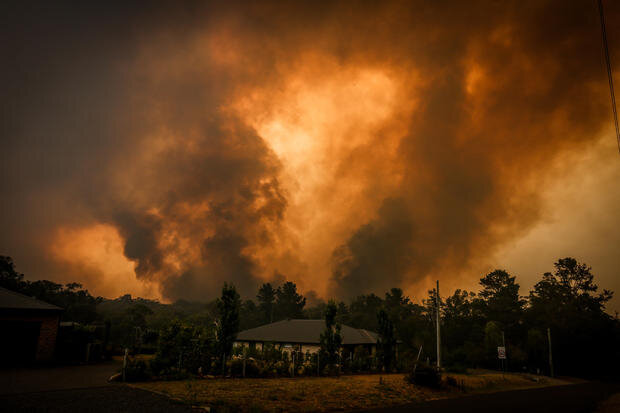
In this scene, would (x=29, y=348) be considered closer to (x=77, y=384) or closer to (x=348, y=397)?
(x=77, y=384)

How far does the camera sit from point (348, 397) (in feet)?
59.7

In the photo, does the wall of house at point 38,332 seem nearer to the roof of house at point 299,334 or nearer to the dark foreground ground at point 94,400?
the dark foreground ground at point 94,400

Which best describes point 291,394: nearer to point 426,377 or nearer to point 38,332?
point 426,377

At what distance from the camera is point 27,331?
2642cm

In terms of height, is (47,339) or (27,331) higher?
(27,331)

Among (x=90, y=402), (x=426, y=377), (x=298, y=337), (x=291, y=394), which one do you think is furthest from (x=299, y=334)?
(x=90, y=402)

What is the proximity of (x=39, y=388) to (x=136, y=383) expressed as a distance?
419cm

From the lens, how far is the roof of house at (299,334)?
41500mm

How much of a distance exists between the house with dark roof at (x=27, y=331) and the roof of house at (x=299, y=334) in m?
22.5

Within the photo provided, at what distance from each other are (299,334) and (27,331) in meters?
27.5

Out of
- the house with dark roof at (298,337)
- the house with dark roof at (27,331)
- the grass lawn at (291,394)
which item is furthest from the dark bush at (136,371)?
the house with dark roof at (298,337)

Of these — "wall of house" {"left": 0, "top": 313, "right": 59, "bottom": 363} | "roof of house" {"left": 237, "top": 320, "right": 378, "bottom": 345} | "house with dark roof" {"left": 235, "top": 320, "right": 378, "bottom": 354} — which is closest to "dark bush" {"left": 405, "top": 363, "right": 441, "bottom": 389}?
"house with dark roof" {"left": 235, "top": 320, "right": 378, "bottom": 354}

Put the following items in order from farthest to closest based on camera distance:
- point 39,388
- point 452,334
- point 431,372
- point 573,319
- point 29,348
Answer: point 452,334 → point 573,319 → point 29,348 → point 431,372 → point 39,388

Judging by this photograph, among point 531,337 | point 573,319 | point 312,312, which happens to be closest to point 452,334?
point 531,337
